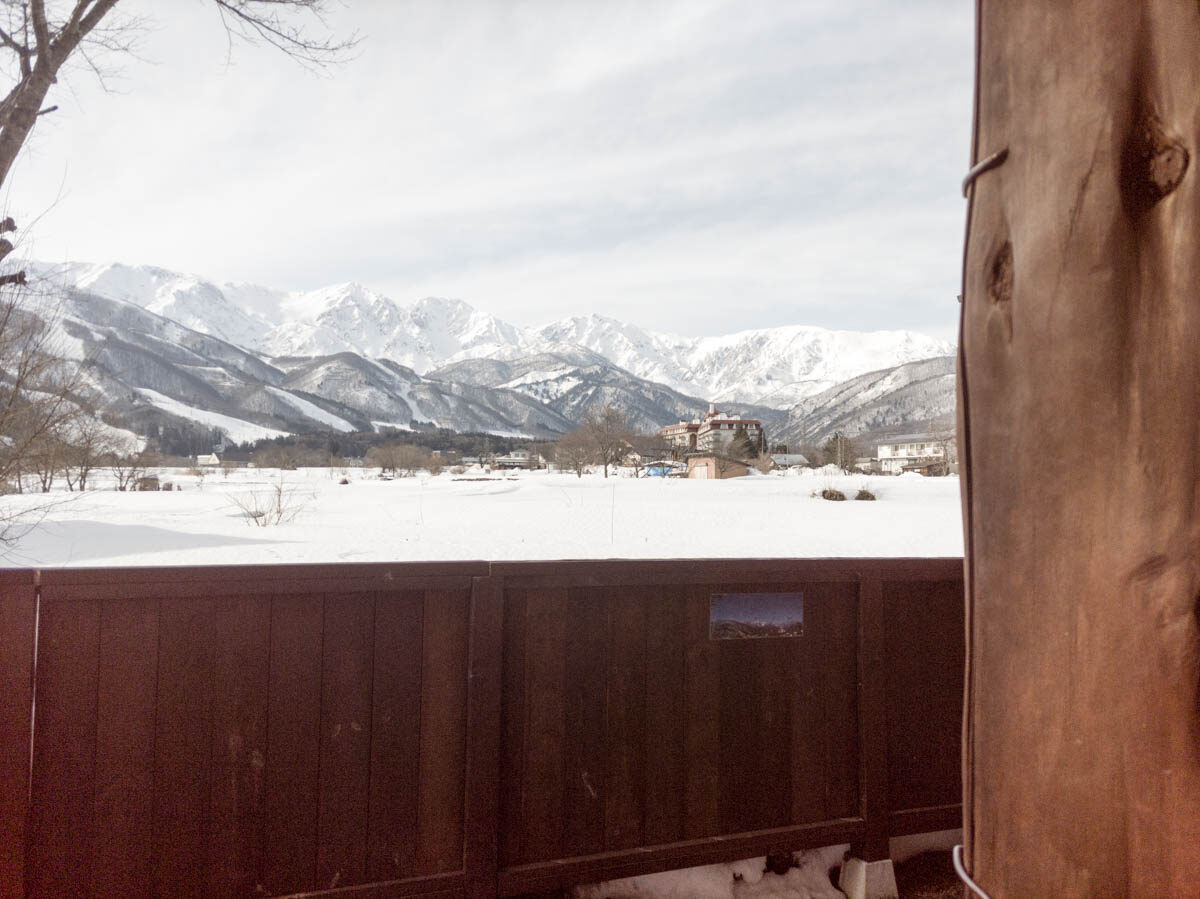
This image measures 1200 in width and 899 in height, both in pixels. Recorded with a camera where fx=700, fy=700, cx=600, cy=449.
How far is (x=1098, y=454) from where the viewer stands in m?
1.04

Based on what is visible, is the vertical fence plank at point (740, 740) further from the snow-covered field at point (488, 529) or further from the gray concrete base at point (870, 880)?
the snow-covered field at point (488, 529)

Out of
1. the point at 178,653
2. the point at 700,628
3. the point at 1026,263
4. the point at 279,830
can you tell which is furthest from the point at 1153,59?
the point at 279,830

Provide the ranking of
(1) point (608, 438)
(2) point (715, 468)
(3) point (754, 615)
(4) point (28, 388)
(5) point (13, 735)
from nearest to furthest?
(5) point (13, 735) → (3) point (754, 615) → (4) point (28, 388) → (2) point (715, 468) → (1) point (608, 438)

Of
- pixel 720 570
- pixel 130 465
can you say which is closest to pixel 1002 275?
pixel 720 570

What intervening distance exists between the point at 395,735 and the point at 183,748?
763mm

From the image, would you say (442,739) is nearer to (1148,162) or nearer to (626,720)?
(626,720)

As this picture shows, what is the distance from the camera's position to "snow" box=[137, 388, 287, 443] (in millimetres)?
168250

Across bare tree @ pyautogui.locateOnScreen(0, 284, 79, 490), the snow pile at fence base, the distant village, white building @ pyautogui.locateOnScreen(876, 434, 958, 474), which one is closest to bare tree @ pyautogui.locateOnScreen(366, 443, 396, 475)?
the distant village

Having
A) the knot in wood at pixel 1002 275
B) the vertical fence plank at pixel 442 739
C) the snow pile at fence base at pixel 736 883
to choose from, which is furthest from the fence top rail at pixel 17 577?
the knot in wood at pixel 1002 275

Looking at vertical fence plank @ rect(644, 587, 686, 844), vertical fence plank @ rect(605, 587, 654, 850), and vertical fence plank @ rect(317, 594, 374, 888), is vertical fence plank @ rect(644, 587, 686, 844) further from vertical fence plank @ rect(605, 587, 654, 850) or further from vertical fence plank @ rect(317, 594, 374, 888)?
vertical fence plank @ rect(317, 594, 374, 888)

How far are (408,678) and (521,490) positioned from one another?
38.2 meters

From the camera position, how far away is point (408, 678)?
114 inches

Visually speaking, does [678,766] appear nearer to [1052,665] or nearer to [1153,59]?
[1052,665]

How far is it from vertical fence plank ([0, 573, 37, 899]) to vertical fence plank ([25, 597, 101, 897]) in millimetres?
32
